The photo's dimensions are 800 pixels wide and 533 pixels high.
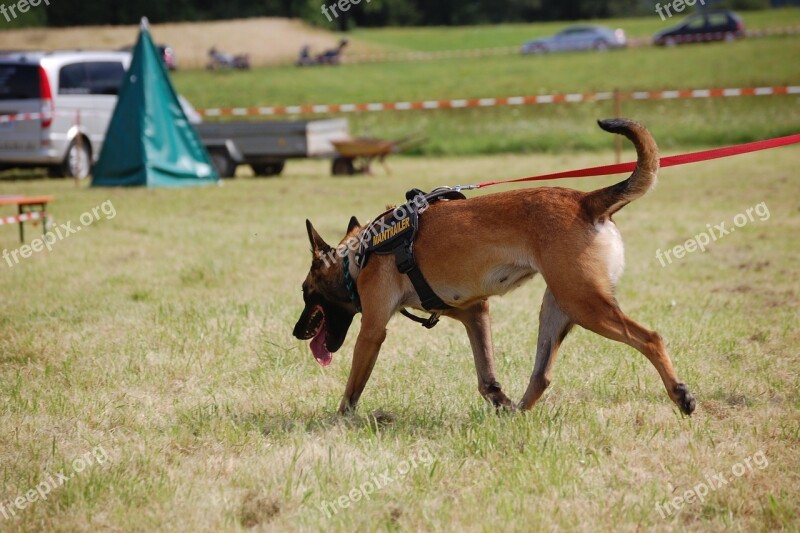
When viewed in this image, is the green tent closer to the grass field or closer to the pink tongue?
the grass field

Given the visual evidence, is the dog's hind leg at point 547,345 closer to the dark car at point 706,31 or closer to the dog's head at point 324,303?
the dog's head at point 324,303

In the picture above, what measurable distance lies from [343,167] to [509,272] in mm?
15336

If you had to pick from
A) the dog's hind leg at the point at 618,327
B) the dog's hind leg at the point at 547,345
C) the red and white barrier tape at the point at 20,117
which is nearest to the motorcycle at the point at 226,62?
the red and white barrier tape at the point at 20,117

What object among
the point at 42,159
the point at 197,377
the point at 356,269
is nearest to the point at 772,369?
the point at 356,269

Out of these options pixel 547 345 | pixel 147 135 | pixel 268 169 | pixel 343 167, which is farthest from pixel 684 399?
pixel 268 169

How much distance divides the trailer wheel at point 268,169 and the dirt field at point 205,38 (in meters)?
28.4

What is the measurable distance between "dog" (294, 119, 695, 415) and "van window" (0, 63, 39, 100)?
47.7ft

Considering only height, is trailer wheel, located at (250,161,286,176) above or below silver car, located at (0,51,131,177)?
below

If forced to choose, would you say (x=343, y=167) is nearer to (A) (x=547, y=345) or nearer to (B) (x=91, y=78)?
(B) (x=91, y=78)

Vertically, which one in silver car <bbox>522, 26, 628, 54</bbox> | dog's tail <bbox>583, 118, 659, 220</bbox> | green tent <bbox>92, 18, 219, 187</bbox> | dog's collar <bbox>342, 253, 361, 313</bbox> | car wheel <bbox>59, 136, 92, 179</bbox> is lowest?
silver car <bbox>522, 26, 628, 54</bbox>

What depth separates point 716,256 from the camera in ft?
31.0

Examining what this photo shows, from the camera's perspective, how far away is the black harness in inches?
173

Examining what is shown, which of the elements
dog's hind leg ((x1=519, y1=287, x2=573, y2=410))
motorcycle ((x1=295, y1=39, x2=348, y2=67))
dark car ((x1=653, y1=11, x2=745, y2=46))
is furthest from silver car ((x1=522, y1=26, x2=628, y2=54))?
dog's hind leg ((x1=519, y1=287, x2=573, y2=410))

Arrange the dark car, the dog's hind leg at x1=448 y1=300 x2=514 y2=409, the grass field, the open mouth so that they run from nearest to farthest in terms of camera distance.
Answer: the grass field
the dog's hind leg at x1=448 y1=300 x2=514 y2=409
the open mouth
the dark car
